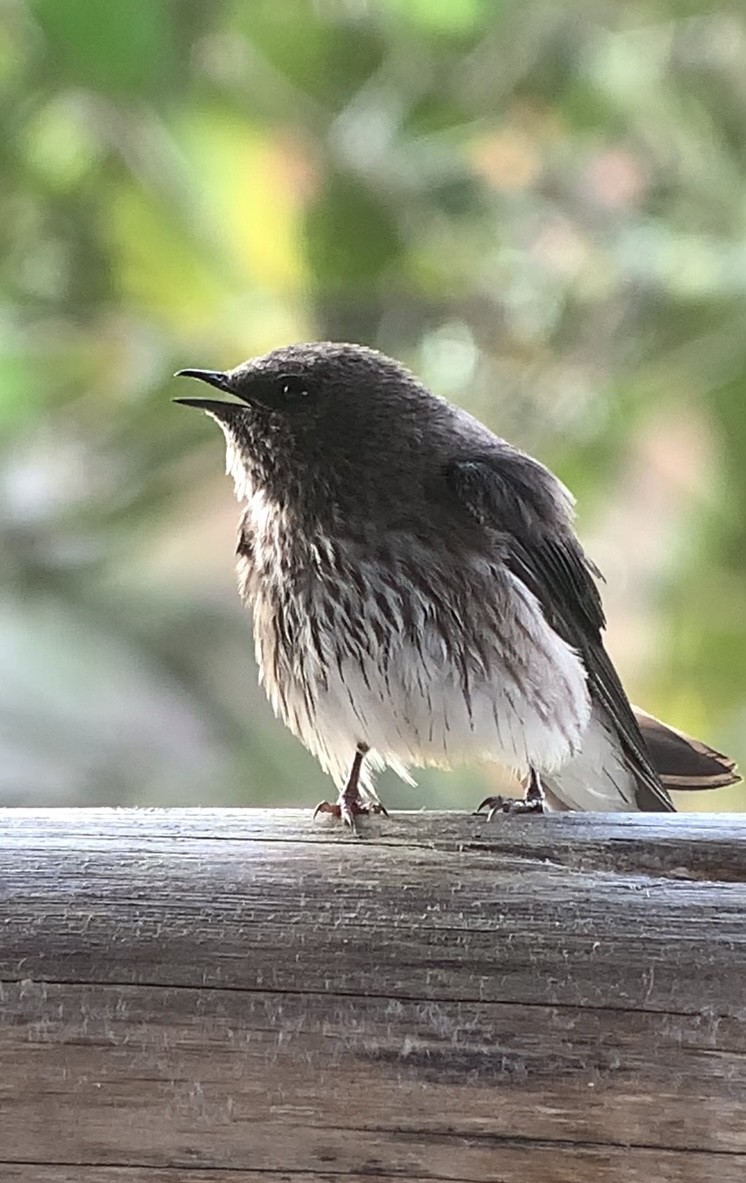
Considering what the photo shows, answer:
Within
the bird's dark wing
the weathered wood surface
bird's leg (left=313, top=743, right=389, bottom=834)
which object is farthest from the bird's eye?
the weathered wood surface

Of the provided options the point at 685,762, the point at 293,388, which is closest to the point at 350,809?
the point at 685,762

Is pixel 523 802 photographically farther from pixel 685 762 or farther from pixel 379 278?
pixel 379 278

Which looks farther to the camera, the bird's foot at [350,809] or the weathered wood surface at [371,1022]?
the bird's foot at [350,809]

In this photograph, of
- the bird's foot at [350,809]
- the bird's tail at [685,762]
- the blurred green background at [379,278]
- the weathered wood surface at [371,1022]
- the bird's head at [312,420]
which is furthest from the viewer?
the blurred green background at [379,278]

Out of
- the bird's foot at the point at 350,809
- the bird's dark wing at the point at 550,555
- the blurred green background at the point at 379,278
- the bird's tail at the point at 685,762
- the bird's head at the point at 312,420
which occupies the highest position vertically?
the blurred green background at the point at 379,278

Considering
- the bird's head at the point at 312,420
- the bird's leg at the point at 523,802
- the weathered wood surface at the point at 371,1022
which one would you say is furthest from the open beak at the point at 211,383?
the weathered wood surface at the point at 371,1022

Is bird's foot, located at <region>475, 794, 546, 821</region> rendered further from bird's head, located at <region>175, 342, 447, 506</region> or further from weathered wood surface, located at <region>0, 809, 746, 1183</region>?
bird's head, located at <region>175, 342, 447, 506</region>

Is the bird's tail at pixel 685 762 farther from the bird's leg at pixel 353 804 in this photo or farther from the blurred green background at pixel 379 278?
the blurred green background at pixel 379 278
